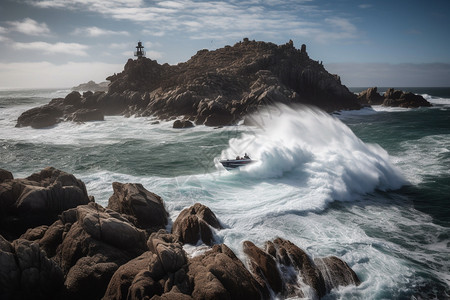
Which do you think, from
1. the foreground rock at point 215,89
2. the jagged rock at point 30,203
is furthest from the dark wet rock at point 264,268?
the foreground rock at point 215,89

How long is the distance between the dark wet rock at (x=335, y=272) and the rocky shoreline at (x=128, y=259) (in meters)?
0.04

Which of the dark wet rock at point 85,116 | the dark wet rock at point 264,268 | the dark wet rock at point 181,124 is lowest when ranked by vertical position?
the dark wet rock at point 264,268

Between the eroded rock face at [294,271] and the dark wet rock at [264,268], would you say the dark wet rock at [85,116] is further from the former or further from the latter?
the dark wet rock at [264,268]

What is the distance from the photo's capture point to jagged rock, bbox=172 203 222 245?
40.5 ft

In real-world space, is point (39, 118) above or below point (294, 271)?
above

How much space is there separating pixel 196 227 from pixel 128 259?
3.36m

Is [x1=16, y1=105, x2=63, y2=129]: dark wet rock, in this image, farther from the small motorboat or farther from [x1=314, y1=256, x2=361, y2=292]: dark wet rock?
[x1=314, y1=256, x2=361, y2=292]: dark wet rock

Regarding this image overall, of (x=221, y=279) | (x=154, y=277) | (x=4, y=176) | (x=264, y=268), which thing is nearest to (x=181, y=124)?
(x=4, y=176)

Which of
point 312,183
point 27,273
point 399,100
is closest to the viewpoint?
point 27,273

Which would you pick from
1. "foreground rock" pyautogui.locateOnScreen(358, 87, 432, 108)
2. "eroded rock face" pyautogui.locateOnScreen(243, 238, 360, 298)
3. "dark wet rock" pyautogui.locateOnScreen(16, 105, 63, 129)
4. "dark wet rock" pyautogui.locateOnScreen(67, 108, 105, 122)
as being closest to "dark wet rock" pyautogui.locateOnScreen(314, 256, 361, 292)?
"eroded rock face" pyautogui.locateOnScreen(243, 238, 360, 298)

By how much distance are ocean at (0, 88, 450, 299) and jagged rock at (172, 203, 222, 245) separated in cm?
88

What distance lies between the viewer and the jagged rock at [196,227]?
1234cm

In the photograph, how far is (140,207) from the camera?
13.9m

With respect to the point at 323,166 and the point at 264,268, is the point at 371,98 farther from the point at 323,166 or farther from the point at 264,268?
the point at 264,268
